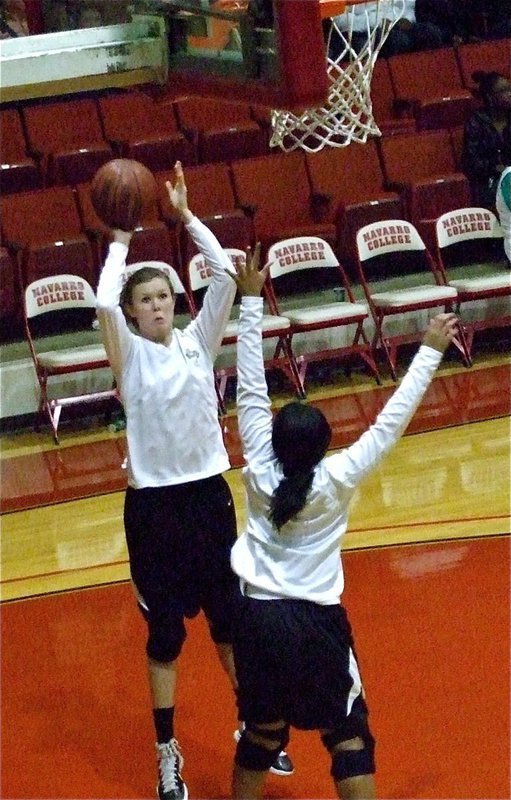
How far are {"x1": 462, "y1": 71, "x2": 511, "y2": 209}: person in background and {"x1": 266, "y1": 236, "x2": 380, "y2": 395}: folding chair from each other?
1.33 m

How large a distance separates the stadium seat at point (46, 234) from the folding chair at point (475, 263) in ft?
8.53

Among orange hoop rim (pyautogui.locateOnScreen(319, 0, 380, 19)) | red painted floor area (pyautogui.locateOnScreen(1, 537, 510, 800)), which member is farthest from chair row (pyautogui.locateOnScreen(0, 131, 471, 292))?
orange hoop rim (pyautogui.locateOnScreen(319, 0, 380, 19))

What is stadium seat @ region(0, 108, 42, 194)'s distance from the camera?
9484 mm

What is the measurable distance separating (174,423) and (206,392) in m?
0.16

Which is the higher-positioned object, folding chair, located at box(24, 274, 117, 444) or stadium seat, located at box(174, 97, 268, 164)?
stadium seat, located at box(174, 97, 268, 164)

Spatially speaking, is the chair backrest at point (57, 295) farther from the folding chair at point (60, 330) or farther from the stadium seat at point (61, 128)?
the stadium seat at point (61, 128)

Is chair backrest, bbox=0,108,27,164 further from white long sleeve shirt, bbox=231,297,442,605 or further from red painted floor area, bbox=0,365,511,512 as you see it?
white long sleeve shirt, bbox=231,297,442,605

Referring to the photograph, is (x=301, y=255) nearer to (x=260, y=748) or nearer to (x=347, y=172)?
(x=347, y=172)

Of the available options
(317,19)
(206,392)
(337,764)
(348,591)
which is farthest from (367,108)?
(337,764)

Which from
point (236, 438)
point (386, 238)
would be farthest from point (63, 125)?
point (236, 438)

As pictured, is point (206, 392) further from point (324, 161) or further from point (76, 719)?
point (324, 161)

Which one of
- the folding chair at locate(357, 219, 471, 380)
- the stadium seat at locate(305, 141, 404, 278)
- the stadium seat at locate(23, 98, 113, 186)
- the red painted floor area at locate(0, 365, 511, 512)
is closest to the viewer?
the red painted floor area at locate(0, 365, 511, 512)

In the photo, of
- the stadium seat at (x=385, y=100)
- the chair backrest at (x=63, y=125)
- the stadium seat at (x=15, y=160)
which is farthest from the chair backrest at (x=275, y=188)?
the stadium seat at (x=15, y=160)

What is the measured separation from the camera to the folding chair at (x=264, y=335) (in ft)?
28.3
